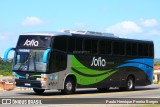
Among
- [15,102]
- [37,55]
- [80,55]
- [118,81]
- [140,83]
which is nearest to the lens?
[15,102]

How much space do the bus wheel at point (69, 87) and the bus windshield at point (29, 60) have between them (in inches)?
83.5

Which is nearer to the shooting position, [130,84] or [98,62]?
[98,62]

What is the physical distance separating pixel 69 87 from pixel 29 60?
2.90m

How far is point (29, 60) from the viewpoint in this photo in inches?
1003

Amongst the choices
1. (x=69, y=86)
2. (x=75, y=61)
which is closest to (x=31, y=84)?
(x=69, y=86)

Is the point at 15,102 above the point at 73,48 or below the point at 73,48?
below

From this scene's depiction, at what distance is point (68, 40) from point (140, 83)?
9.47 m

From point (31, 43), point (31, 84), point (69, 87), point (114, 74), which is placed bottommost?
point (69, 87)

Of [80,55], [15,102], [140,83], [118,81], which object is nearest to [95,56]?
[80,55]

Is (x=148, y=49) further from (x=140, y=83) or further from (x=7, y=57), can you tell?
(x=7, y=57)

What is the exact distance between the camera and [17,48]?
2630 centimetres

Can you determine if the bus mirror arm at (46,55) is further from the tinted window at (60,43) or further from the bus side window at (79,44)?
the bus side window at (79,44)

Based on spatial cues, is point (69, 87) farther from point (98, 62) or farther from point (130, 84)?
point (130, 84)

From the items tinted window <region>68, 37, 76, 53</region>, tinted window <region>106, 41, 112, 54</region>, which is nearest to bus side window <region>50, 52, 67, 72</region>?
tinted window <region>68, 37, 76, 53</region>
